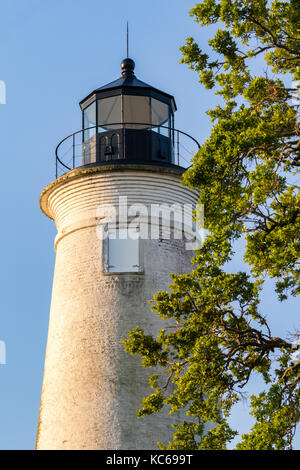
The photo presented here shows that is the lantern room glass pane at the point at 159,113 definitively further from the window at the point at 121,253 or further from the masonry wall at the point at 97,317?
the window at the point at 121,253

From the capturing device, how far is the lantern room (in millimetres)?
22375

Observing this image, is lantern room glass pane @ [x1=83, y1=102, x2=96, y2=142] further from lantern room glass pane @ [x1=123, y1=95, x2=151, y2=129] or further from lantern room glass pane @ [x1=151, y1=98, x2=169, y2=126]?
lantern room glass pane @ [x1=151, y1=98, x2=169, y2=126]

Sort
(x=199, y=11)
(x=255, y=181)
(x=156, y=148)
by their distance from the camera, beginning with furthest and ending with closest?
(x=156, y=148) < (x=199, y=11) < (x=255, y=181)

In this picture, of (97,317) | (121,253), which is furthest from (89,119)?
(97,317)

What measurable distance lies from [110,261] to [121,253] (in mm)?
326

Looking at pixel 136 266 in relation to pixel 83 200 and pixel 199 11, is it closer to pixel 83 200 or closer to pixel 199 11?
pixel 83 200

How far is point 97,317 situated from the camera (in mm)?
20344

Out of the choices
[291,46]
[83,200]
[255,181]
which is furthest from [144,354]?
[83,200]

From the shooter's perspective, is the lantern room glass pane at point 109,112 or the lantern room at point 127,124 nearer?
the lantern room at point 127,124

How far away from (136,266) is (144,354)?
19.3 feet

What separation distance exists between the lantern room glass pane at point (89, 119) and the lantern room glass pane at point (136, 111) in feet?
2.88

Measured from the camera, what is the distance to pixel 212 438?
13.9 m

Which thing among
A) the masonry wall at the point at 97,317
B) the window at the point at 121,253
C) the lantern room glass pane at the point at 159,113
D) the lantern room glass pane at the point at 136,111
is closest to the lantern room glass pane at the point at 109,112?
the lantern room glass pane at the point at 136,111

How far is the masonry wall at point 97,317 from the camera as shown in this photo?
19359 mm
